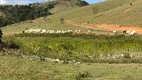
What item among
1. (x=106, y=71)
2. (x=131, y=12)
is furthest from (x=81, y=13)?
(x=106, y=71)

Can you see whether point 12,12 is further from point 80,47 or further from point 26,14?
point 80,47

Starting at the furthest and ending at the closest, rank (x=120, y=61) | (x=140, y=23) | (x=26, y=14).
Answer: (x=26, y=14) < (x=140, y=23) < (x=120, y=61)

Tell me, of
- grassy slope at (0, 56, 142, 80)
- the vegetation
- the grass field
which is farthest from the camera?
the vegetation

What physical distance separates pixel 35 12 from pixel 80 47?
13694cm

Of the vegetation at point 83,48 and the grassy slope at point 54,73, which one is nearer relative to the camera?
the grassy slope at point 54,73

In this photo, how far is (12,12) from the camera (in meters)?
171

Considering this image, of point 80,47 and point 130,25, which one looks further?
point 130,25

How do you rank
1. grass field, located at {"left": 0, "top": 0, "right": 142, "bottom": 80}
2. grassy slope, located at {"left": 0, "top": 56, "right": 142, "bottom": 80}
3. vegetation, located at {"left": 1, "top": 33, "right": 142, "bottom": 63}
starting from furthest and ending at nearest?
1. vegetation, located at {"left": 1, "top": 33, "right": 142, "bottom": 63}
2. grass field, located at {"left": 0, "top": 0, "right": 142, "bottom": 80}
3. grassy slope, located at {"left": 0, "top": 56, "right": 142, "bottom": 80}

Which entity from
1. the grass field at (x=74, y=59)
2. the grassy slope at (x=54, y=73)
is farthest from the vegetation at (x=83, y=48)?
the grassy slope at (x=54, y=73)

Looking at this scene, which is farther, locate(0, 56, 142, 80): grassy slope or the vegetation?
the vegetation

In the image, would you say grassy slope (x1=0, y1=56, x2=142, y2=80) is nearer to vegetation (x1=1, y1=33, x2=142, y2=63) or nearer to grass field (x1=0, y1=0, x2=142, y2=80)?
grass field (x1=0, y1=0, x2=142, y2=80)

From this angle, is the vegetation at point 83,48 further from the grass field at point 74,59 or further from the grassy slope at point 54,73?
the grassy slope at point 54,73

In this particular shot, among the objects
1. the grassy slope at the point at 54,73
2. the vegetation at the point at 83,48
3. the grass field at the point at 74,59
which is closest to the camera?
the grassy slope at the point at 54,73

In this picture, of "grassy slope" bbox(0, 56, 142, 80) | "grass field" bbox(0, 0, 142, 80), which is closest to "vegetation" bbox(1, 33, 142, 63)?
"grass field" bbox(0, 0, 142, 80)
